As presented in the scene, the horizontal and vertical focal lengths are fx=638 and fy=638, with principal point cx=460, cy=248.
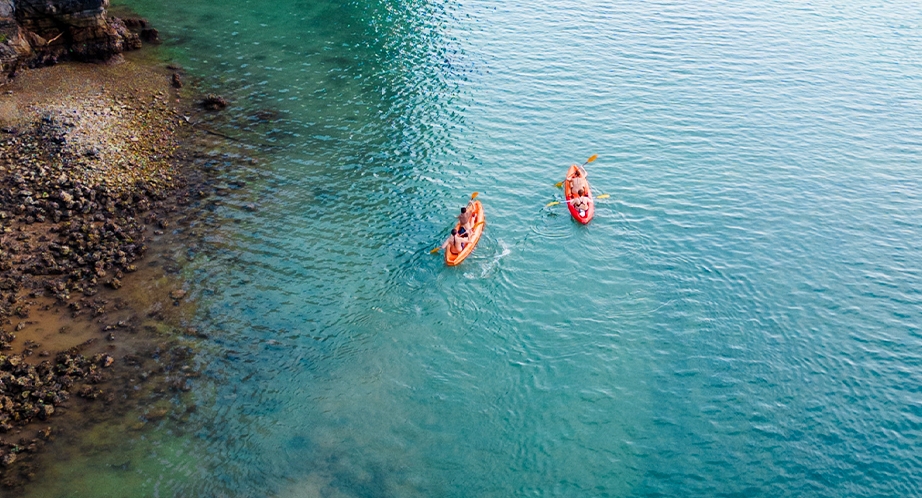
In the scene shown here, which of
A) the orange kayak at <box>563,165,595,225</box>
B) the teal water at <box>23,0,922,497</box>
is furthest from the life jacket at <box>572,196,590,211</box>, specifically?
the teal water at <box>23,0,922,497</box>

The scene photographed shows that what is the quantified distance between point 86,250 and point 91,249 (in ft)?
0.57

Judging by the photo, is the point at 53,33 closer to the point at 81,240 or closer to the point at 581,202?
the point at 81,240

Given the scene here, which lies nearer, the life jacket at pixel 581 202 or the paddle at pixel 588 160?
the life jacket at pixel 581 202

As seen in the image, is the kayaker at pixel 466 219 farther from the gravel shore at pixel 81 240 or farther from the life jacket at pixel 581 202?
the gravel shore at pixel 81 240

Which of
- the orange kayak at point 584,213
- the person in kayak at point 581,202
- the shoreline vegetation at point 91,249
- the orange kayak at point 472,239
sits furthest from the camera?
the person in kayak at point 581,202

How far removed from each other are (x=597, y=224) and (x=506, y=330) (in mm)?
7970

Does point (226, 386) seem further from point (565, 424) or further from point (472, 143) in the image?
point (472, 143)

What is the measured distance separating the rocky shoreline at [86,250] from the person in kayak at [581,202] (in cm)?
1672

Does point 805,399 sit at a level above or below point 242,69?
below

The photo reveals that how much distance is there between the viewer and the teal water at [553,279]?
19297 mm

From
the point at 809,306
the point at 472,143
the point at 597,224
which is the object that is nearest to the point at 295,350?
the point at 597,224

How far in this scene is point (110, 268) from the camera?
79.3ft

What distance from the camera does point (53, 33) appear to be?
35.9 metres

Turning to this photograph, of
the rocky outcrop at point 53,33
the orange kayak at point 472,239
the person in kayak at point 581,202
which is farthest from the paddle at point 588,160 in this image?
the rocky outcrop at point 53,33
